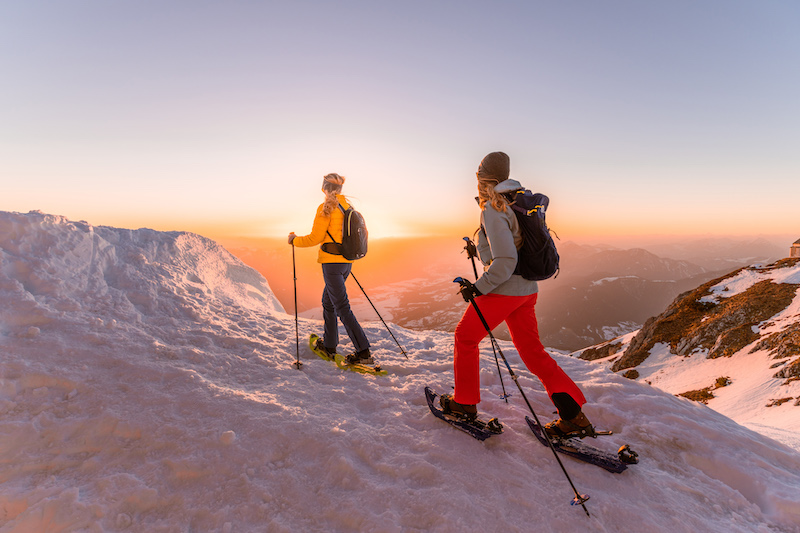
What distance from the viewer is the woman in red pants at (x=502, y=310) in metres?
3.46

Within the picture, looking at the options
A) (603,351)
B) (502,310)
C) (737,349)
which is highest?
(502,310)

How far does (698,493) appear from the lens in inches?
128

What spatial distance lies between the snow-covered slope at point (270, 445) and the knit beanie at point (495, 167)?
3.12m

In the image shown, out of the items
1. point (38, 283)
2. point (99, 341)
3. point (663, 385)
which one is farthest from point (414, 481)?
point (663, 385)

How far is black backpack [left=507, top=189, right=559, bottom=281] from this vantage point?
140 inches

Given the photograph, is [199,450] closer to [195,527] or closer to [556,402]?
[195,527]

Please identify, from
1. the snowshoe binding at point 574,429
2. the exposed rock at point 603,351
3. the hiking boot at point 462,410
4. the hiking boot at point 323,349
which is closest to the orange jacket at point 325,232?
the hiking boot at point 323,349

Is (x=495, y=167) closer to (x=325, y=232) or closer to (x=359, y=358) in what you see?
(x=325, y=232)

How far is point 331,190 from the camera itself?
18.5 feet

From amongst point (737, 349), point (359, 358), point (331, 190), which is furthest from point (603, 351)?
point (331, 190)

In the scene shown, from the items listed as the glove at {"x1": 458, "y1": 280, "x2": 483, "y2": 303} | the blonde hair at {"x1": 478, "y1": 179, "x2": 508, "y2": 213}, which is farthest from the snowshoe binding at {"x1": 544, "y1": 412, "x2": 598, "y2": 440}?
the blonde hair at {"x1": 478, "y1": 179, "x2": 508, "y2": 213}

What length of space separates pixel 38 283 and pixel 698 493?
937 centimetres

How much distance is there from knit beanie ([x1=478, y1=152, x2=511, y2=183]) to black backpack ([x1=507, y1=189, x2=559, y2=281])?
1.00ft

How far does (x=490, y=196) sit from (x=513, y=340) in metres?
1.70
